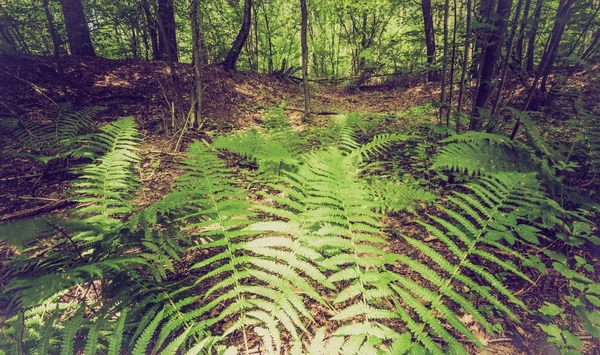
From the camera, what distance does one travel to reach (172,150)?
145 inches

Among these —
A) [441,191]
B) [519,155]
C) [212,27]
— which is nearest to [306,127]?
[441,191]

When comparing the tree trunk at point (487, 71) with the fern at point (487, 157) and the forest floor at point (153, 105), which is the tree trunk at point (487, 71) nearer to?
the fern at point (487, 157)

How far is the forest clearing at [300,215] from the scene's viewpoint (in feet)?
3.78

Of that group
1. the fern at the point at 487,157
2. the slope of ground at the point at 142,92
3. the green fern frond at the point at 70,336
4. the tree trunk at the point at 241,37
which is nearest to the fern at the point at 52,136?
the slope of ground at the point at 142,92

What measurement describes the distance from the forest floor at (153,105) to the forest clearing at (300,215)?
3cm

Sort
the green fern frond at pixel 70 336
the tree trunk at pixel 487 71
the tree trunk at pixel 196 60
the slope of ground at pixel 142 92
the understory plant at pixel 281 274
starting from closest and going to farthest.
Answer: the green fern frond at pixel 70 336 < the understory plant at pixel 281 274 < the tree trunk at pixel 487 71 < the tree trunk at pixel 196 60 < the slope of ground at pixel 142 92

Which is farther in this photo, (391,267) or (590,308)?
(391,267)

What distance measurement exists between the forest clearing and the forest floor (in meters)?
0.03

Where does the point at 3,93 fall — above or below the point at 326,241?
above

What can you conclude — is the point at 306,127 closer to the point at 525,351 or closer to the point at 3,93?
the point at 525,351

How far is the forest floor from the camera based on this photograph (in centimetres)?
203

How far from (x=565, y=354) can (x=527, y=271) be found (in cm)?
67

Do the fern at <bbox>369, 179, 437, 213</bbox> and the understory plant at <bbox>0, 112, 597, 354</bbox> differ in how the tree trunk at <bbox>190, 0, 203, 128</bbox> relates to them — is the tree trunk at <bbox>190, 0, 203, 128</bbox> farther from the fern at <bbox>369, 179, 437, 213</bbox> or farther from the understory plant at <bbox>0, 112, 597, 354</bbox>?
the fern at <bbox>369, 179, 437, 213</bbox>

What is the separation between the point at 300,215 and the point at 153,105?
4.70 metres
